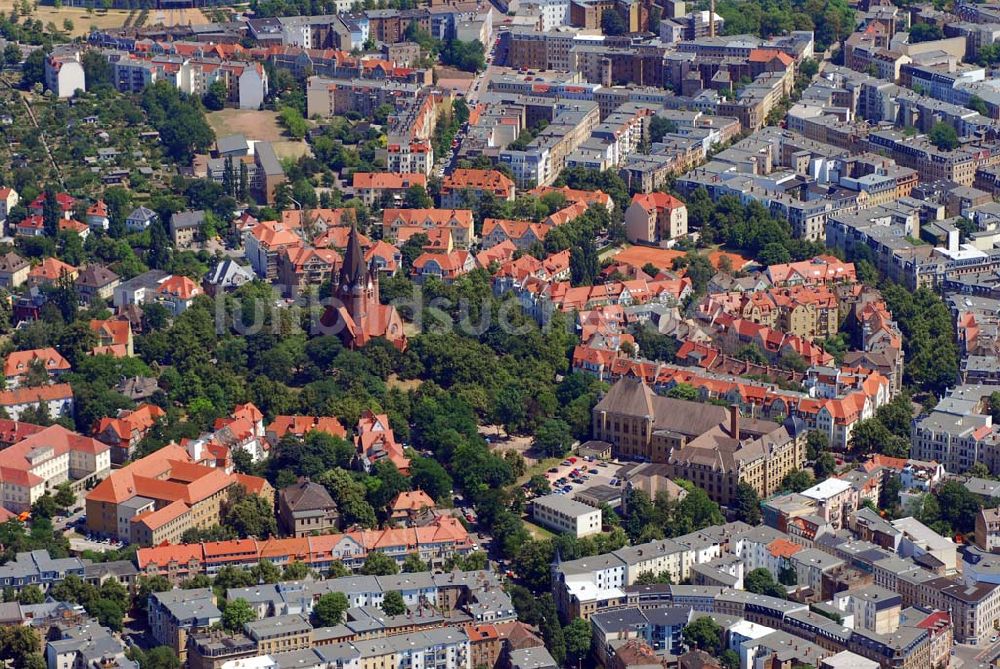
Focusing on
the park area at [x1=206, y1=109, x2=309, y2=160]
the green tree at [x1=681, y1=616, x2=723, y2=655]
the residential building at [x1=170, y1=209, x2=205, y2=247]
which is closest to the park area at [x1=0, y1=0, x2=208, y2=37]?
the park area at [x1=206, y1=109, x2=309, y2=160]

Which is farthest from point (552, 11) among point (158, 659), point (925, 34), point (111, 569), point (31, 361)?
point (158, 659)

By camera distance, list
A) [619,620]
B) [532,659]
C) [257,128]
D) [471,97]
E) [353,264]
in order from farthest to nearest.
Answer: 1. [471,97]
2. [257,128]
3. [353,264]
4. [619,620]
5. [532,659]

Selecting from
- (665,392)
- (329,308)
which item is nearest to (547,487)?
(665,392)

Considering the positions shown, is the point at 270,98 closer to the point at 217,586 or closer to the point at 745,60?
the point at 745,60

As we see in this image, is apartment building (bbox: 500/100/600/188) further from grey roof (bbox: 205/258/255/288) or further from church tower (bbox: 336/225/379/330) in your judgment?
church tower (bbox: 336/225/379/330)

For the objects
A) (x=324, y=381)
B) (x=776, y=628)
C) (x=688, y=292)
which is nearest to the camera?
(x=776, y=628)

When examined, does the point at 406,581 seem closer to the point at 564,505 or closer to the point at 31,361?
the point at 564,505
